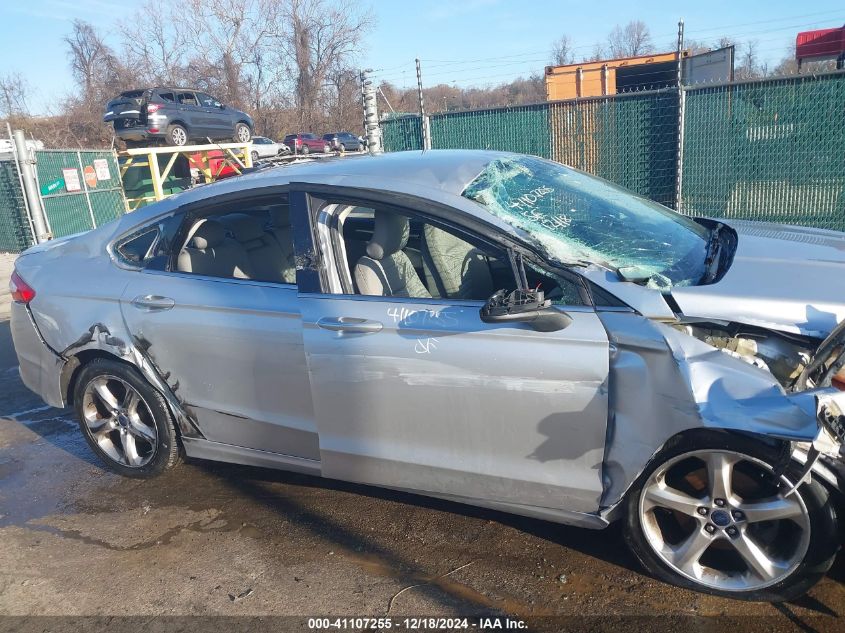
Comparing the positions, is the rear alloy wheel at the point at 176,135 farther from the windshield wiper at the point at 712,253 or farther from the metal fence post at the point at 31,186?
the windshield wiper at the point at 712,253

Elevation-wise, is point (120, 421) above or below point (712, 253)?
below

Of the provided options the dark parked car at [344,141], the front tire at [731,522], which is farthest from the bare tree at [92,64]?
the front tire at [731,522]

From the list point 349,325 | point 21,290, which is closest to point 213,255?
point 349,325

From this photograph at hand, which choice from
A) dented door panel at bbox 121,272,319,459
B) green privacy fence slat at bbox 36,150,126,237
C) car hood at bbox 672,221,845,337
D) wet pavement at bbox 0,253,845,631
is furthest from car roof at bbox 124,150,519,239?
green privacy fence slat at bbox 36,150,126,237

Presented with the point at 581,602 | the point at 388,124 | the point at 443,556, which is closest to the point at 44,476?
the point at 443,556

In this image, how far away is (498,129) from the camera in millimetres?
10469

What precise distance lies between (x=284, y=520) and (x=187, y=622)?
2.59 ft

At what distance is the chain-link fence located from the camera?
28.3ft

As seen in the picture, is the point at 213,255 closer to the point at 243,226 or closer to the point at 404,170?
the point at 243,226

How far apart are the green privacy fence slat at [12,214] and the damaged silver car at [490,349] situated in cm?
1107

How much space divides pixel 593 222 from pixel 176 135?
54.7 ft

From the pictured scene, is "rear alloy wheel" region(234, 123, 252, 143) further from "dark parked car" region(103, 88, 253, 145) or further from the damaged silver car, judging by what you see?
the damaged silver car

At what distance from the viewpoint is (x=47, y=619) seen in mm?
2891

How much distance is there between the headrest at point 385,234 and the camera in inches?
133
